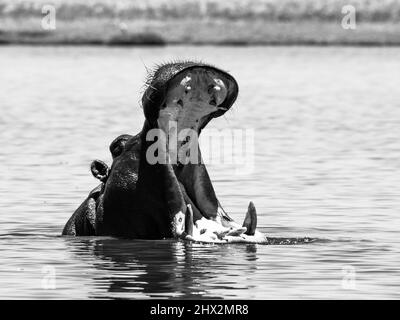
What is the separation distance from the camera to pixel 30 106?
3938 cm

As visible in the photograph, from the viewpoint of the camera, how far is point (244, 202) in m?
18.6

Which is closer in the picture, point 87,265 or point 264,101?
point 87,265

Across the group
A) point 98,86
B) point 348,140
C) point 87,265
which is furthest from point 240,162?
point 98,86

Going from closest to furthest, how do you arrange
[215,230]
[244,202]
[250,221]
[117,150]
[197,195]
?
[250,221]
[197,195]
[215,230]
[117,150]
[244,202]

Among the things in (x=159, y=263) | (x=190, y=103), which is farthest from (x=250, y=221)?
(x=190, y=103)

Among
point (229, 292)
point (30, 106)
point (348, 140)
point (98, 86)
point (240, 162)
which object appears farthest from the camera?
point (98, 86)

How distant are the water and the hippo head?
118 centimetres

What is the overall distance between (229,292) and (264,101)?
30.0 metres

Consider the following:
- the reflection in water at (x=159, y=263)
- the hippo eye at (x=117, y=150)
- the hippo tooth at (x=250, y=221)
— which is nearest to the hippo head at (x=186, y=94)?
the hippo eye at (x=117, y=150)

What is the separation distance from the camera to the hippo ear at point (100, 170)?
1390 cm

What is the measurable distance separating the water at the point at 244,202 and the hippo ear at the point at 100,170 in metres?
0.58

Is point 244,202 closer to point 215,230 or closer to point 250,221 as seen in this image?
point 215,230

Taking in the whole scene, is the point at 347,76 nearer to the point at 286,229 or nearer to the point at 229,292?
the point at 286,229

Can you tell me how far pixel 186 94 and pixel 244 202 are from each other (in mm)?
5633
